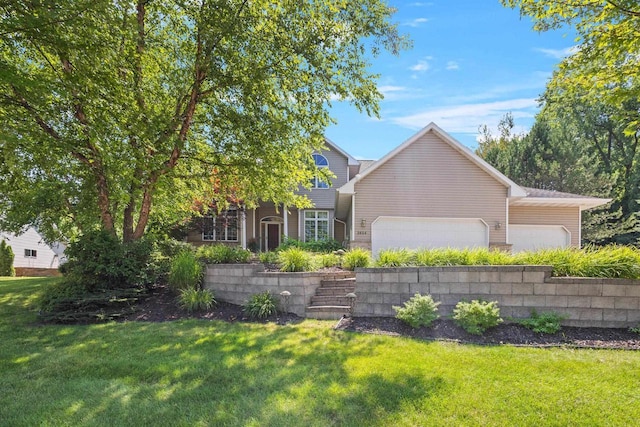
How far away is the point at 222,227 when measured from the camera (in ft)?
59.8

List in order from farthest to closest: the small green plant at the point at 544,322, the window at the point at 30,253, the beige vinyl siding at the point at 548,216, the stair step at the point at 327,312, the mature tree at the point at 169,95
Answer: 1. the window at the point at 30,253
2. the beige vinyl siding at the point at 548,216
3. the stair step at the point at 327,312
4. the mature tree at the point at 169,95
5. the small green plant at the point at 544,322

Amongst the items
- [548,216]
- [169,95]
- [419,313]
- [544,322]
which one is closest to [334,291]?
[419,313]

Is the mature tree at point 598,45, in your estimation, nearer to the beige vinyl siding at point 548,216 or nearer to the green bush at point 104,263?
the beige vinyl siding at point 548,216

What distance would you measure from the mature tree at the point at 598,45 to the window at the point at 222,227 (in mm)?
13767

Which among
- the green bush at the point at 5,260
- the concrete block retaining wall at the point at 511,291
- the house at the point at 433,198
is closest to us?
the concrete block retaining wall at the point at 511,291

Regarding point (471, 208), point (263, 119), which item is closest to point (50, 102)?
point (263, 119)

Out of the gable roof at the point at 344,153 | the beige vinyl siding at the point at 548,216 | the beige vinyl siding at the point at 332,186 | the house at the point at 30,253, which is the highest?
the gable roof at the point at 344,153

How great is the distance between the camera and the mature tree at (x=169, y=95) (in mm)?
6590

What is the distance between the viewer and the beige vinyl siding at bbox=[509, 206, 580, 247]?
14.1 meters

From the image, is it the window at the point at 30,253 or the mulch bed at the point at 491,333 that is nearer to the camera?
the mulch bed at the point at 491,333

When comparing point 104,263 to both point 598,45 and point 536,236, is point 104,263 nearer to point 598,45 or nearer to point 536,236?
point 598,45

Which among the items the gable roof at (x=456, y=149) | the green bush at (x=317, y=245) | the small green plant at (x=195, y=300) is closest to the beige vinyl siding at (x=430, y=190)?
the gable roof at (x=456, y=149)

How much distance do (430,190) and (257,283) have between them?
8.53 metres

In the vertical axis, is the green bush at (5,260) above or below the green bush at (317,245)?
below
